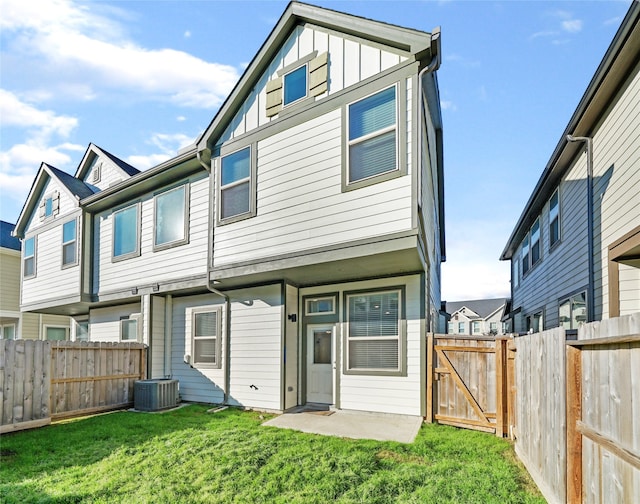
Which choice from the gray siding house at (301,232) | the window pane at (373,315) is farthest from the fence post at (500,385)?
the window pane at (373,315)

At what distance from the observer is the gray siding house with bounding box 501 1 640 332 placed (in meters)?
5.82

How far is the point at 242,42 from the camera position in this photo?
883 centimetres

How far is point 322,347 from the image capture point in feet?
28.6

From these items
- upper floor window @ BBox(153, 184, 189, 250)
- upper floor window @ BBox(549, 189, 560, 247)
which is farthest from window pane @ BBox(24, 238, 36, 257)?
upper floor window @ BBox(549, 189, 560, 247)

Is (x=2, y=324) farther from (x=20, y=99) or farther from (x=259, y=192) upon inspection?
(x=259, y=192)

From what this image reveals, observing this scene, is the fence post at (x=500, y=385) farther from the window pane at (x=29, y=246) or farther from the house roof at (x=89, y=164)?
the window pane at (x=29, y=246)

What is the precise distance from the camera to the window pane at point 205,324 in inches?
376

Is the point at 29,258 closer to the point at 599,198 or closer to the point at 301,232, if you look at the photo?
the point at 301,232

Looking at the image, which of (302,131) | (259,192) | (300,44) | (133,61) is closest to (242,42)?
(300,44)

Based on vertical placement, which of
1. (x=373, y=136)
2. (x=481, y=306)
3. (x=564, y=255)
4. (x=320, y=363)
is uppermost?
(x=373, y=136)

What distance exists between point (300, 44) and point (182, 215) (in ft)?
16.3

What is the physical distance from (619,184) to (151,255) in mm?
10409

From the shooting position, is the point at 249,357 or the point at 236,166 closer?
the point at 236,166

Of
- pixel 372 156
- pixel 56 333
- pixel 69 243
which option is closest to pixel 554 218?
pixel 372 156
